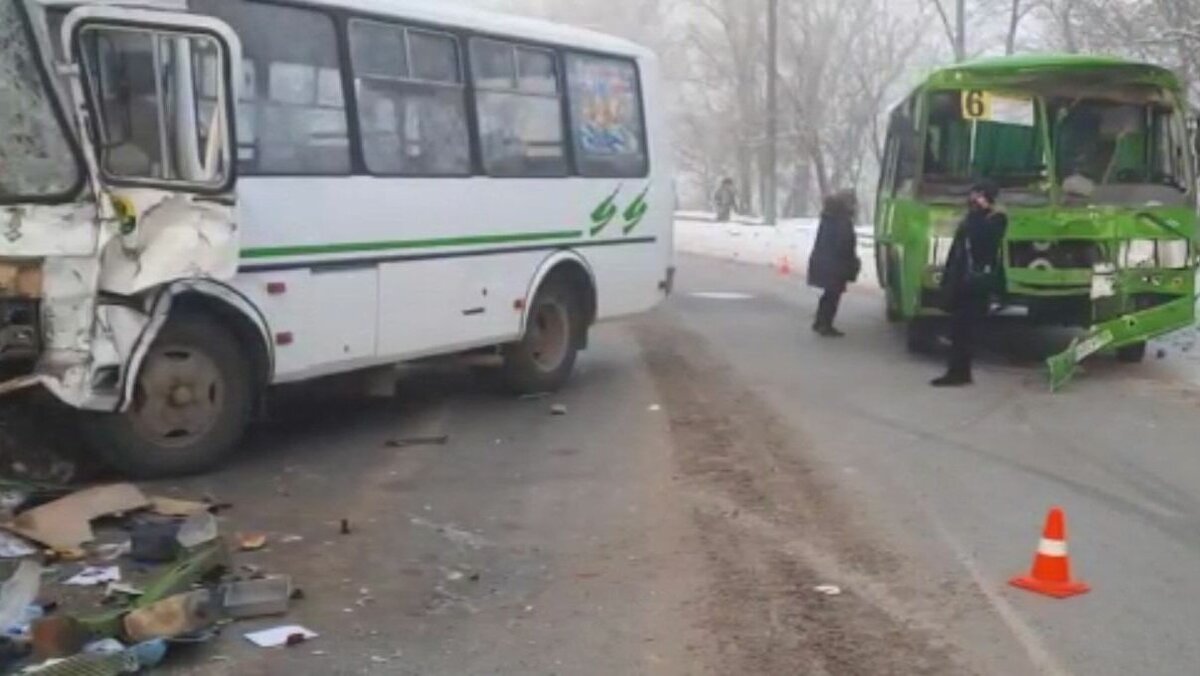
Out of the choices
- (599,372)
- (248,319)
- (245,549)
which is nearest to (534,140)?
(599,372)

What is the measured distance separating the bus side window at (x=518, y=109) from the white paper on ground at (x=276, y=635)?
5538 mm

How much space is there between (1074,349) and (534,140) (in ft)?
16.0

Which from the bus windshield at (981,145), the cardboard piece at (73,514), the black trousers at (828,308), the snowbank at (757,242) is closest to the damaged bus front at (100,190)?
the cardboard piece at (73,514)

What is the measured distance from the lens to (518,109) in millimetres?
11133

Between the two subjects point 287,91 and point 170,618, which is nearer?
point 170,618

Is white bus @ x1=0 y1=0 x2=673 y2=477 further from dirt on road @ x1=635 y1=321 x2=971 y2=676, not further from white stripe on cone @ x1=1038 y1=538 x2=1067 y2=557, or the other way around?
white stripe on cone @ x1=1038 y1=538 x2=1067 y2=557

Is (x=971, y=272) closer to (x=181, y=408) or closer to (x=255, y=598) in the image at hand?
(x=181, y=408)

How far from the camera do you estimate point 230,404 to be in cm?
850

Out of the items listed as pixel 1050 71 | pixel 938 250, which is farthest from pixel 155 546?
pixel 1050 71

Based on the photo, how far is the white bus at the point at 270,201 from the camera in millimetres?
7578

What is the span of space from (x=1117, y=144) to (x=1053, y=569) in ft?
27.1

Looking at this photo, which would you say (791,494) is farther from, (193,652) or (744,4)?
(744,4)

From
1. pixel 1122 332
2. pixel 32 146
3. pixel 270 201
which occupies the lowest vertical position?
pixel 1122 332

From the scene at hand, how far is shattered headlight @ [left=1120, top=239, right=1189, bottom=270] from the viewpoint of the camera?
12859 mm
